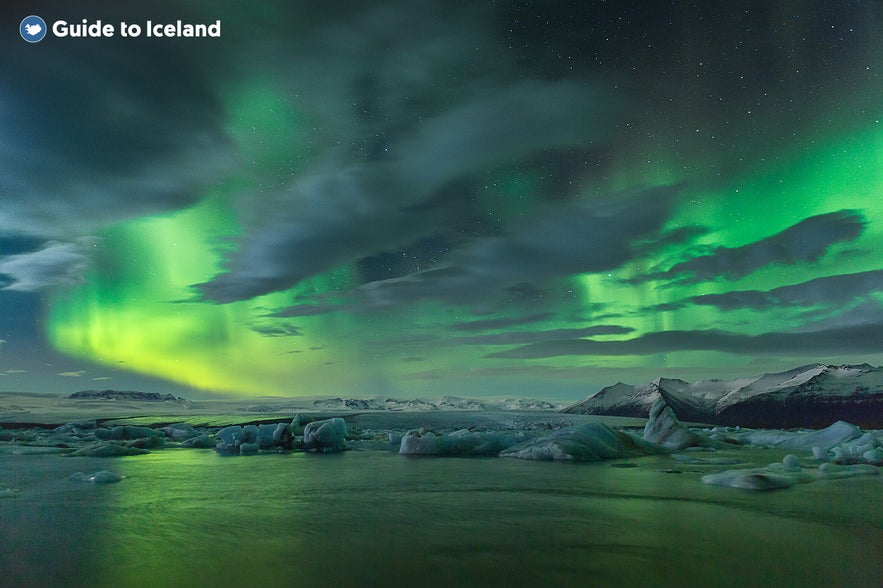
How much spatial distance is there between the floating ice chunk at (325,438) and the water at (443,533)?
13.2 m

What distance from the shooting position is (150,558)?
693 centimetres

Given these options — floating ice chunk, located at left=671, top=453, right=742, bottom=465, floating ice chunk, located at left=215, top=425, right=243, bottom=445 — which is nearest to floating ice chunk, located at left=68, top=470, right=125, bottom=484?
floating ice chunk, located at left=215, top=425, right=243, bottom=445

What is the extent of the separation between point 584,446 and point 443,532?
13.0 m

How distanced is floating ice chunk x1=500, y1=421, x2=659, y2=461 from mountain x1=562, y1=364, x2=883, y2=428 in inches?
2317

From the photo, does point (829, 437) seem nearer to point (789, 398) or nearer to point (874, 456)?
point (874, 456)

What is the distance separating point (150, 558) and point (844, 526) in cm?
1057

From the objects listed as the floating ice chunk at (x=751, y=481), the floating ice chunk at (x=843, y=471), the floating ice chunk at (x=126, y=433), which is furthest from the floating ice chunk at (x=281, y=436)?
the floating ice chunk at (x=843, y=471)

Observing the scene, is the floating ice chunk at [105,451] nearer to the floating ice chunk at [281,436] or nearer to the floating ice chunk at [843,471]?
the floating ice chunk at [281,436]

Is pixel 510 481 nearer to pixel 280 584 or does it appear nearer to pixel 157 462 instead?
pixel 280 584

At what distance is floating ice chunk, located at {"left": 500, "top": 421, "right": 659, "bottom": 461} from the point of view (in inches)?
777

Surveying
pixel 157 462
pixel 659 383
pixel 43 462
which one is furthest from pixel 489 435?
pixel 659 383

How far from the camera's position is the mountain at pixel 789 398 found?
7938 centimetres

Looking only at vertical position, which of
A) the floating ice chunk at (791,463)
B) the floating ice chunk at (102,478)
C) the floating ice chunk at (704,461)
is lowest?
the floating ice chunk at (704,461)

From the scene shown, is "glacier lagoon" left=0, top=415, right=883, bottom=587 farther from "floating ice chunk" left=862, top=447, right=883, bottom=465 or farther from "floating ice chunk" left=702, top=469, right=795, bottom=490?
"floating ice chunk" left=862, top=447, right=883, bottom=465
